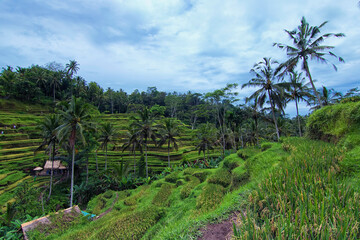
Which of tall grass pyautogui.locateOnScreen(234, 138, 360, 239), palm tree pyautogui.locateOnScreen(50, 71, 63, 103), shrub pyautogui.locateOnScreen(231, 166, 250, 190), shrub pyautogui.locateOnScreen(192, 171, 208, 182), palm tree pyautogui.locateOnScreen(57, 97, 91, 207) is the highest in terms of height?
palm tree pyautogui.locateOnScreen(50, 71, 63, 103)

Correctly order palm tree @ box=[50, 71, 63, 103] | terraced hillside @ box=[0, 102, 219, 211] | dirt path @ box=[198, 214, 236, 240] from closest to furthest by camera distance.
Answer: dirt path @ box=[198, 214, 236, 240] < terraced hillside @ box=[0, 102, 219, 211] < palm tree @ box=[50, 71, 63, 103]

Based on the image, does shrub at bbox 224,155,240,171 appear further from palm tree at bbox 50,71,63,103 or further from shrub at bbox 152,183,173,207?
palm tree at bbox 50,71,63,103

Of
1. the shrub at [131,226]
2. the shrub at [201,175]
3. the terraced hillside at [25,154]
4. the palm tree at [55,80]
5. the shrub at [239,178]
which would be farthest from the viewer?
the palm tree at [55,80]

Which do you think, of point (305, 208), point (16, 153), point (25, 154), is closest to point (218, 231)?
point (305, 208)

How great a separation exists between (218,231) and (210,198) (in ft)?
13.8

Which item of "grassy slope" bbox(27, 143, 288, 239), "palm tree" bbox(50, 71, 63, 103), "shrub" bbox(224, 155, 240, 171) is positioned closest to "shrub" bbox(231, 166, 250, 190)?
"grassy slope" bbox(27, 143, 288, 239)

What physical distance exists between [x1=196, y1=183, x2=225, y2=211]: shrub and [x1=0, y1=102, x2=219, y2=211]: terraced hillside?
20.6 metres

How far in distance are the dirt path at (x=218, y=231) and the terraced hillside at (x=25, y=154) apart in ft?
73.6

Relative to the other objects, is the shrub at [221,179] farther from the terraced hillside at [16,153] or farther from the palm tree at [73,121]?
the terraced hillside at [16,153]

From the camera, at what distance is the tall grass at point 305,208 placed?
8.14 feet

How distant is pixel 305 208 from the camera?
2881mm

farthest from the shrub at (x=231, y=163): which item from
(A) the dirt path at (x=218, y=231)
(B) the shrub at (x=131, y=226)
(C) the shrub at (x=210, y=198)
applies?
(A) the dirt path at (x=218, y=231)

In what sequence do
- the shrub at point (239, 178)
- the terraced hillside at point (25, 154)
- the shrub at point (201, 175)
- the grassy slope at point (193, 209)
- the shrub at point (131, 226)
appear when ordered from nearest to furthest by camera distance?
the grassy slope at point (193, 209)
the shrub at point (131, 226)
the shrub at point (239, 178)
the shrub at point (201, 175)
the terraced hillside at point (25, 154)

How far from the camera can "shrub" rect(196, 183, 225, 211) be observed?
23.3 ft
